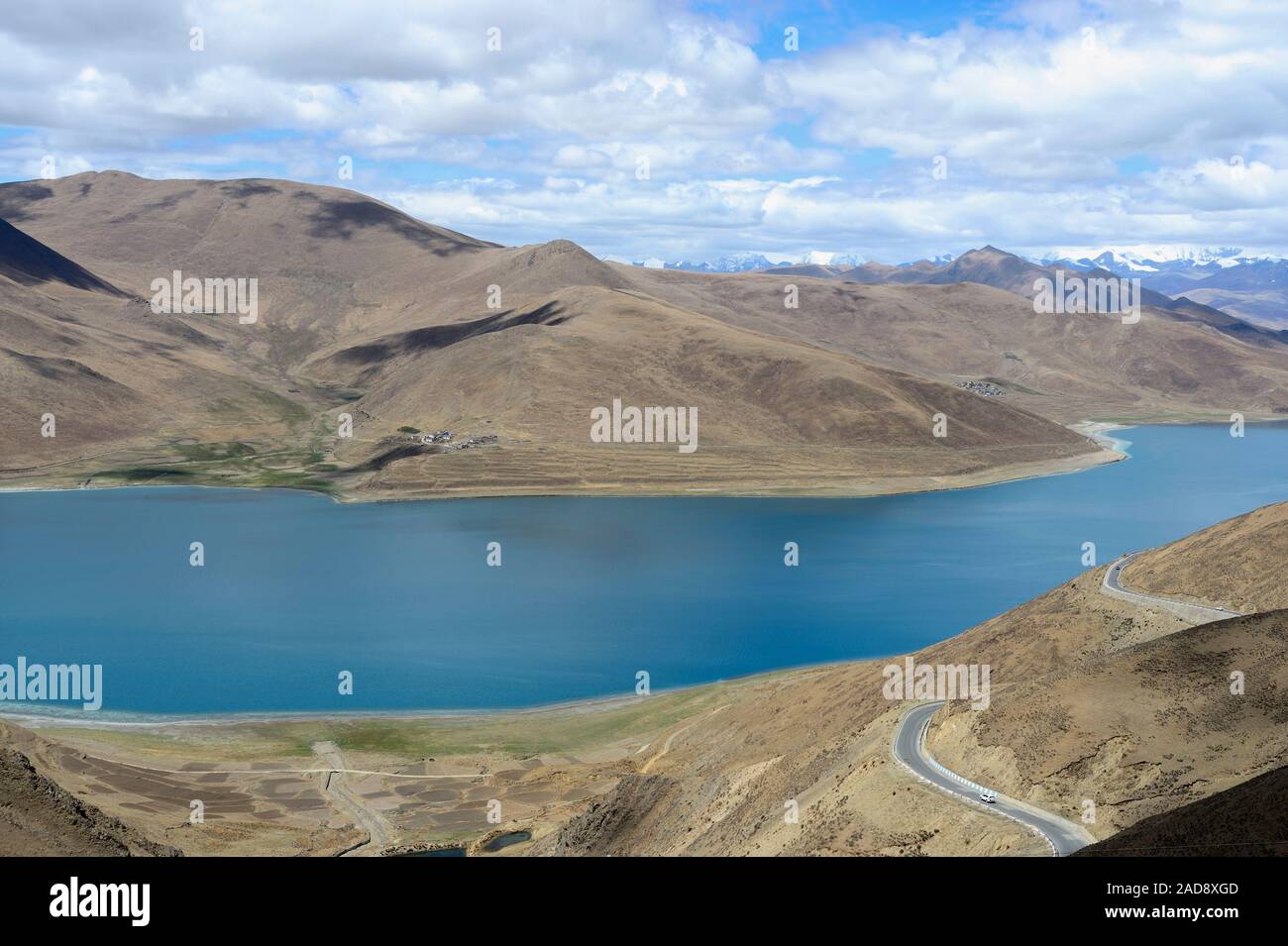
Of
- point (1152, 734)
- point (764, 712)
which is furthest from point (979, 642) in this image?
point (1152, 734)

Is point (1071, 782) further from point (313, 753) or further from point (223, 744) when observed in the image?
point (223, 744)

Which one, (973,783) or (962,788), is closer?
(962,788)

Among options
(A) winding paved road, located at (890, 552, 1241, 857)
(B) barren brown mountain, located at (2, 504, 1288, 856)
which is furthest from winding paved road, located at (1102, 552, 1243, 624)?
(B) barren brown mountain, located at (2, 504, 1288, 856)

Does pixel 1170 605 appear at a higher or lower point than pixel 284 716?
higher

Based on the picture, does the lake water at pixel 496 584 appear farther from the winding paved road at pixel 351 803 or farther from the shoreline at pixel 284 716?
the winding paved road at pixel 351 803

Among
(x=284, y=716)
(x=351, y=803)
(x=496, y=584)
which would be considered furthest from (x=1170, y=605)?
(x=496, y=584)

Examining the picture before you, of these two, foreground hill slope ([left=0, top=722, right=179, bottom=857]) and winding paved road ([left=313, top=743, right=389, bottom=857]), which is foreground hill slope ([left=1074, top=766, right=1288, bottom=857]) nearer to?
foreground hill slope ([left=0, top=722, right=179, bottom=857])

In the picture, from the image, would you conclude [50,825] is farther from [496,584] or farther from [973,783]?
[496,584]
